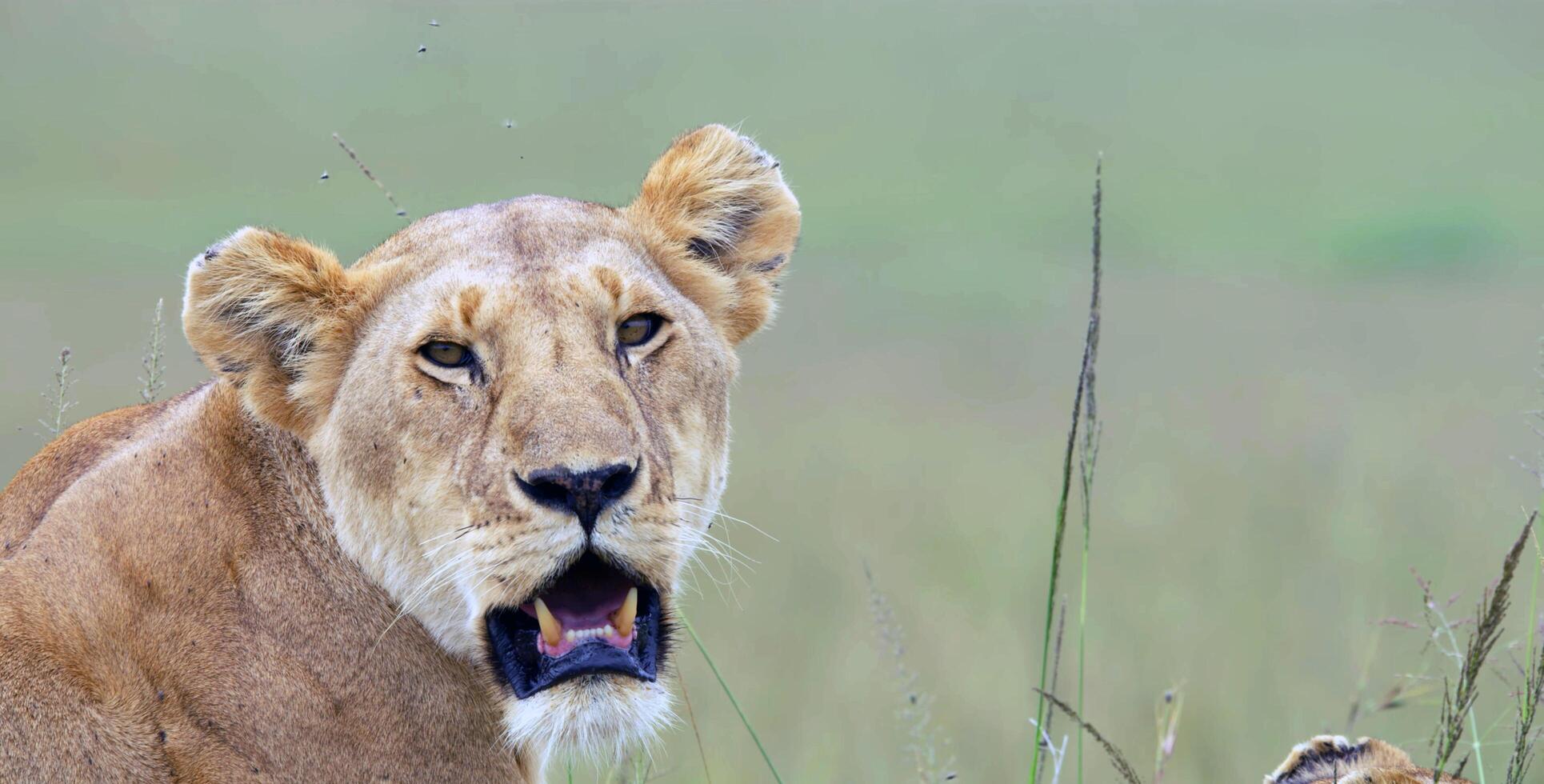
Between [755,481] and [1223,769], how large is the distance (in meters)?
9.03

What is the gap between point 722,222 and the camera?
486cm

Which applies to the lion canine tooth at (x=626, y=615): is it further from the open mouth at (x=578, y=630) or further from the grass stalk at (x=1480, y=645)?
the grass stalk at (x=1480, y=645)

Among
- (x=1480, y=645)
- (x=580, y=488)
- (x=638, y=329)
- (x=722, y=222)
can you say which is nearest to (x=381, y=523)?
(x=580, y=488)

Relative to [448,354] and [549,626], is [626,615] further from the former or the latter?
[448,354]

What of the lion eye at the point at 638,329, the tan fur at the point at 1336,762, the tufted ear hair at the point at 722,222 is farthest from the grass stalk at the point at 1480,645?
the tufted ear hair at the point at 722,222

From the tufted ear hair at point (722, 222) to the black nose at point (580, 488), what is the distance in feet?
3.71

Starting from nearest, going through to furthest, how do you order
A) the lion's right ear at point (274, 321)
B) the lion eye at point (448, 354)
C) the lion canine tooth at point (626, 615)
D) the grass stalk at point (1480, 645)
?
the grass stalk at point (1480, 645) → the lion canine tooth at point (626, 615) → the lion eye at point (448, 354) → the lion's right ear at point (274, 321)

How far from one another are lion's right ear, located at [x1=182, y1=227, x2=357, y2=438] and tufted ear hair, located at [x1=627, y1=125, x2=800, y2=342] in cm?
95

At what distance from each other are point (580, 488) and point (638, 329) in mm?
721

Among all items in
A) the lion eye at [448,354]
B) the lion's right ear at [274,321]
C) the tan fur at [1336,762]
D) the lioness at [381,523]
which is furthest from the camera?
the lion's right ear at [274,321]

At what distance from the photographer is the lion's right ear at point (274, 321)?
409cm

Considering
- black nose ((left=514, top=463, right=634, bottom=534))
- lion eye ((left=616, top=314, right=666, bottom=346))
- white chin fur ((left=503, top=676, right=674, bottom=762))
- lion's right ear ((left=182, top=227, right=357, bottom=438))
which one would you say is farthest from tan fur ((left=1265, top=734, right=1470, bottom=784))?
lion's right ear ((left=182, top=227, right=357, bottom=438))

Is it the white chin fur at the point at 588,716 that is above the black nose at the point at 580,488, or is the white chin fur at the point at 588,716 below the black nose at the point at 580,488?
below

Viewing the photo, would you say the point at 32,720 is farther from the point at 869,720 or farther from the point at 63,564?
the point at 869,720
